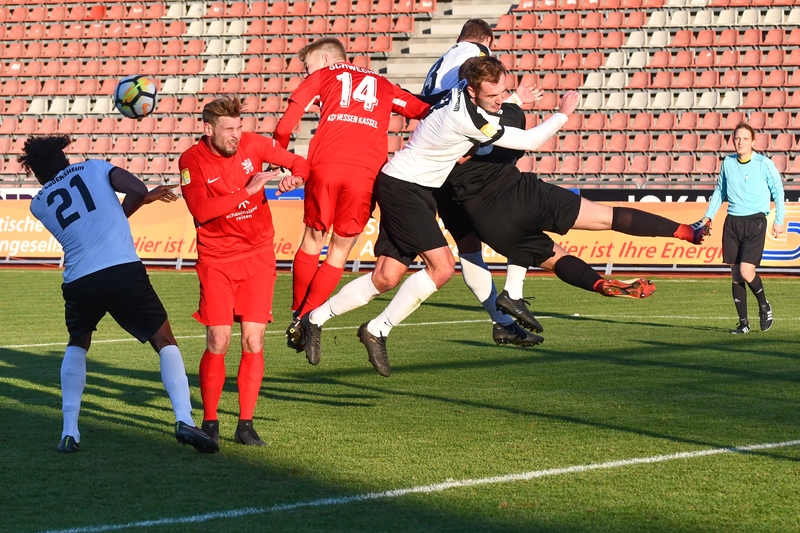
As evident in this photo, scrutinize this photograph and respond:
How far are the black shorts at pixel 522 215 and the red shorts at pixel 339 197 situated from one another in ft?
2.46

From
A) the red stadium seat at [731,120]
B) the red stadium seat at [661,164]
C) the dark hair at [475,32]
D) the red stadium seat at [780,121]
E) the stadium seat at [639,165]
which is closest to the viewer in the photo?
the dark hair at [475,32]

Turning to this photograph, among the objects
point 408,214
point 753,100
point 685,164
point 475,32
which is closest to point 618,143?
point 685,164

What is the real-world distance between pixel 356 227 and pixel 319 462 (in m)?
2.49

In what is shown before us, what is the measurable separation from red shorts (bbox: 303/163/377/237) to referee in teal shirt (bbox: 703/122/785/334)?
243 inches

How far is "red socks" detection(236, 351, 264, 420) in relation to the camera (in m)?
6.66

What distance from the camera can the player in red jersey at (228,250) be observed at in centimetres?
650

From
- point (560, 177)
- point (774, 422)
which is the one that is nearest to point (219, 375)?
point (774, 422)

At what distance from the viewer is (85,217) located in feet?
21.2

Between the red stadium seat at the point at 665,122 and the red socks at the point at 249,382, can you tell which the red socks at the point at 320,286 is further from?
the red stadium seat at the point at 665,122

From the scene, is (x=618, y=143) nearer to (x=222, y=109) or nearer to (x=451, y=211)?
(x=451, y=211)

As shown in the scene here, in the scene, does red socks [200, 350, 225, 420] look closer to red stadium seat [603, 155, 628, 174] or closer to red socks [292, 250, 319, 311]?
red socks [292, 250, 319, 311]

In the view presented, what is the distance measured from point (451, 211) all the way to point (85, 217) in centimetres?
277

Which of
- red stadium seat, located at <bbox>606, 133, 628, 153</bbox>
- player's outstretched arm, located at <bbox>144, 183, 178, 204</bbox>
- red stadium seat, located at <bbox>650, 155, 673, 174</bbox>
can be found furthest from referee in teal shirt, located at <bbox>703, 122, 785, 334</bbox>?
red stadium seat, located at <bbox>606, 133, 628, 153</bbox>

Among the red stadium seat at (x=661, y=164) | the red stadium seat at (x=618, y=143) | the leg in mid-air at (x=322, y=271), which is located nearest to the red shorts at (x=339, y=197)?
the leg in mid-air at (x=322, y=271)
